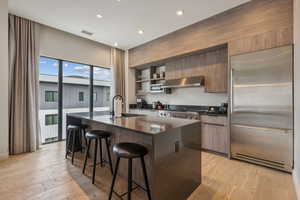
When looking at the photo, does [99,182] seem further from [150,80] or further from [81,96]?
[150,80]

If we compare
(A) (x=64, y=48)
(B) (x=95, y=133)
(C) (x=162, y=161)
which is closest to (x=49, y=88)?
(A) (x=64, y=48)

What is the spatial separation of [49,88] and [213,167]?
459 cm

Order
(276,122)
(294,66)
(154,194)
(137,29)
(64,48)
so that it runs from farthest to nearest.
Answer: (64,48)
(137,29)
(276,122)
(294,66)
(154,194)

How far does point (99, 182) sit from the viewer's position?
7.26 ft

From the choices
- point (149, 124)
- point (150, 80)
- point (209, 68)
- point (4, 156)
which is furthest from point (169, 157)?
point (150, 80)

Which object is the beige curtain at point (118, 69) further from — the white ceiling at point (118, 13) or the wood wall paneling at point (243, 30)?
the wood wall paneling at point (243, 30)

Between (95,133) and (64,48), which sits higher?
(64,48)

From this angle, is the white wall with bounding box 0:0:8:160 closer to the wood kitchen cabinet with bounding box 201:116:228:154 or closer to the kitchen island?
the kitchen island

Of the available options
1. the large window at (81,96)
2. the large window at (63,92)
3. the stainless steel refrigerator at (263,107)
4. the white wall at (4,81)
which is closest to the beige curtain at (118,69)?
the large window at (63,92)

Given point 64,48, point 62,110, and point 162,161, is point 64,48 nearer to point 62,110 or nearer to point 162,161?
point 62,110

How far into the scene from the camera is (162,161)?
61.0 inches

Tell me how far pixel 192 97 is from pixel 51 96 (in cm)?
411

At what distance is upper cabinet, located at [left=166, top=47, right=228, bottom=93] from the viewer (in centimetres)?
350

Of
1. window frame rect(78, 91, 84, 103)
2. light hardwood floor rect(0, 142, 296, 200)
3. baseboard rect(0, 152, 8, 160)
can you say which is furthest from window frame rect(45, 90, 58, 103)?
light hardwood floor rect(0, 142, 296, 200)
